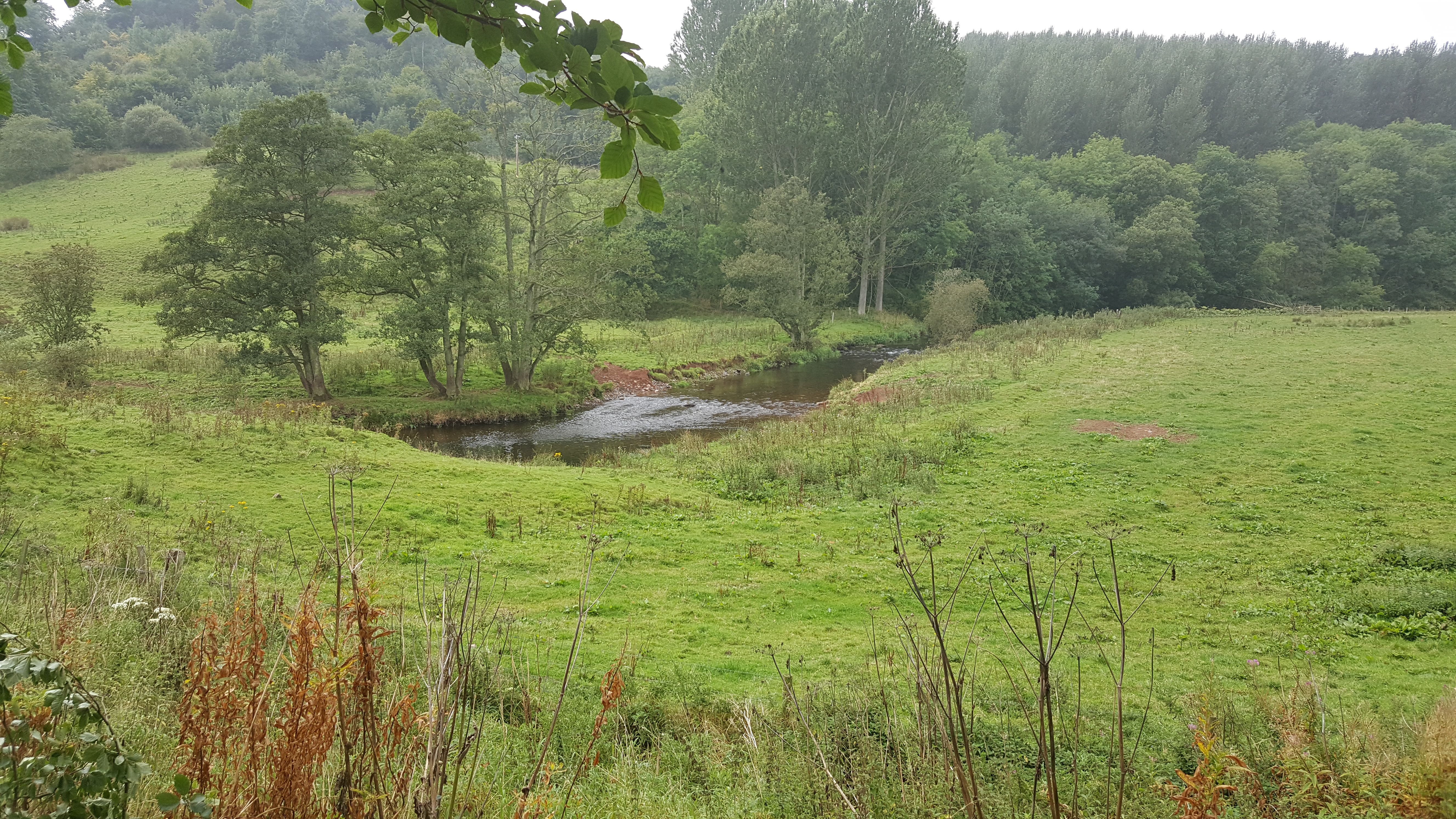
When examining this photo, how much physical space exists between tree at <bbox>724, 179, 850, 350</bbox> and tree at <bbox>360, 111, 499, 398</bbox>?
53.5 feet

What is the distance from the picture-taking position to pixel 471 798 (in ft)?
9.76

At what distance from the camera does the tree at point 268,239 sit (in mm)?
19453

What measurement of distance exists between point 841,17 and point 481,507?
46.1m

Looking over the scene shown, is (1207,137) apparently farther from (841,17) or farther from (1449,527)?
(1449,527)

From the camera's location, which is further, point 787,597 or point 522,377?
point 522,377

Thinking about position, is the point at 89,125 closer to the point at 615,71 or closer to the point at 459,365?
the point at 459,365

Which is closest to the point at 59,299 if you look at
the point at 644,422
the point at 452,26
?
the point at 644,422

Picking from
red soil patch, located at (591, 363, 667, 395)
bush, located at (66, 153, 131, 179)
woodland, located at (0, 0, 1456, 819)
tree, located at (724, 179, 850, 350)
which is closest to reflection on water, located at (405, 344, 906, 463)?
red soil patch, located at (591, 363, 667, 395)

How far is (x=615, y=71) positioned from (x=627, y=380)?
89.4 feet

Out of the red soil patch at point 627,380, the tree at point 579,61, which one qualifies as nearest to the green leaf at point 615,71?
the tree at point 579,61

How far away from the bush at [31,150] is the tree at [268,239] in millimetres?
46910

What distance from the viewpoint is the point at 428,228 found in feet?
71.4

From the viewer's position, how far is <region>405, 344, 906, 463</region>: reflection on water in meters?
19.8

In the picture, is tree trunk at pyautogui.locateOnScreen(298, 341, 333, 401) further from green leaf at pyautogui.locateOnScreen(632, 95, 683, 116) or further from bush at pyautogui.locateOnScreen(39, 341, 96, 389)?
green leaf at pyautogui.locateOnScreen(632, 95, 683, 116)
